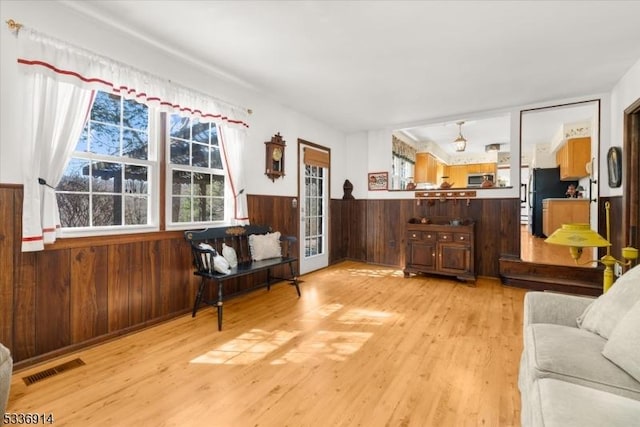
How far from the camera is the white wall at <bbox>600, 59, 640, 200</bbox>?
315cm

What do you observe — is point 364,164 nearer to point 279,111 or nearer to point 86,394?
point 279,111

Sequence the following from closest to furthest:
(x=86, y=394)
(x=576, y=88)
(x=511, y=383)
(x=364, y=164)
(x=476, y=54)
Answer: (x=86, y=394) < (x=511, y=383) < (x=476, y=54) < (x=576, y=88) < (x=364, y=164)

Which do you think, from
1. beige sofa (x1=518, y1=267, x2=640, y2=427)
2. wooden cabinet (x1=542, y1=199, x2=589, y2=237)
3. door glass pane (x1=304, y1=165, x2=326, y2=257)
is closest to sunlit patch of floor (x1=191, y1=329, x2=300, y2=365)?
beige sofa (x1=518, y1=267, x2=640, y2=427)

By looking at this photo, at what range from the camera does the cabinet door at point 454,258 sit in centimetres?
449

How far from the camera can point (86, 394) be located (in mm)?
1848

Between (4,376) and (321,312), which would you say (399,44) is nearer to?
(321,312)

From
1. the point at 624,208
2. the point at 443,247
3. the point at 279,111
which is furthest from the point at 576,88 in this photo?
the point at 279,111

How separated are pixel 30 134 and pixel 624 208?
5548 millimetres

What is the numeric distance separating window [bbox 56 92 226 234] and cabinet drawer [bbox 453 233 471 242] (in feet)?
11.2

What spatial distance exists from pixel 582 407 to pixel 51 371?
2.95 meters

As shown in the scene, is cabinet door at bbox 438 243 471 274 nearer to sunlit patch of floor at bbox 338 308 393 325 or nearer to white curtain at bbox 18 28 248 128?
sunlit patch of floor at bbox 338 308 393 325

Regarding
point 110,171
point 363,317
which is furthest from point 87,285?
point 363,317

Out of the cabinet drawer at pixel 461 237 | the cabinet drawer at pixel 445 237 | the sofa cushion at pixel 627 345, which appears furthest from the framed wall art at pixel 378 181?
the sofa cushion at pixel 627 345

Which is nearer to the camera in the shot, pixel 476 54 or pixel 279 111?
pixel 476 54
